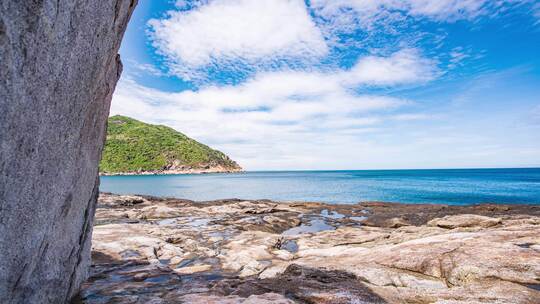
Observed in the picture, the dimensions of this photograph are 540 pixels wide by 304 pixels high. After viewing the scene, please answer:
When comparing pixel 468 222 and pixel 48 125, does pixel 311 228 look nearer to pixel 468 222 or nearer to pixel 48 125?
pixel 468 222

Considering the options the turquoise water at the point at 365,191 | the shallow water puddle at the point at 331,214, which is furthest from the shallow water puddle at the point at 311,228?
the turquoise water at the point at 365,191

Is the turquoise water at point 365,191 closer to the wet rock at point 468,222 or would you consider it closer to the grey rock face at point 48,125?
the wet rock at point 468,222

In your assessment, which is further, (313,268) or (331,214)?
(331,214)

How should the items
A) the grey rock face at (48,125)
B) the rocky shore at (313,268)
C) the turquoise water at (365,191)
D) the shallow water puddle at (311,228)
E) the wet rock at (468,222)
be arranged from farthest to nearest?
the turquoise water at (365,191) < the shallow water puddle at (311,228) < the wet rock at (468,222) < the rocky shore at (313,268) < the grey rock face at (48,125)

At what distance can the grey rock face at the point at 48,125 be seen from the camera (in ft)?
13.1

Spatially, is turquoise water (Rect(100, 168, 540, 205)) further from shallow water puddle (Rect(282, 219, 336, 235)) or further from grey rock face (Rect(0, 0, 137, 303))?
grey rock face (Rect(0, 0, 137, 303))

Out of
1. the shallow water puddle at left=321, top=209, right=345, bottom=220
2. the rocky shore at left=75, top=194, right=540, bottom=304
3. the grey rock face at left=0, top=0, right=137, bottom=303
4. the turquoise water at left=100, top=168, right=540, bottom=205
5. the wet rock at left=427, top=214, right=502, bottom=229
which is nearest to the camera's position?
the grey rock face at left=0, top=0, right=137, bottom=303

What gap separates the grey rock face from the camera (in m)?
3.99

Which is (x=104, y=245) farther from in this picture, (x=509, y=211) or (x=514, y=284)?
(x=509, y=211)

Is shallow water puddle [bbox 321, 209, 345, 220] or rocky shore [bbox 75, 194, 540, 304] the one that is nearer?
rocky shore [bbox 75, 194, 540, 304]

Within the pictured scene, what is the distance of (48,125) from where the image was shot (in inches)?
192

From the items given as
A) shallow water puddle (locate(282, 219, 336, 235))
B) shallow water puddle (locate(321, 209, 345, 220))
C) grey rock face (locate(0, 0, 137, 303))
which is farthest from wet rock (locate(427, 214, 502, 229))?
grey rock face (locate(0, 0, 137, 303))

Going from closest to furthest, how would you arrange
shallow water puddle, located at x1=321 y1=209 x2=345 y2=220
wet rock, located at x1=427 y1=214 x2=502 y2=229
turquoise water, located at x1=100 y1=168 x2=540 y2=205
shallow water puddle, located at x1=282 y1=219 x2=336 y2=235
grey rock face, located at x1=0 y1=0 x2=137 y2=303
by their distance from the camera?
grey rock face, located at x1=0 y1=0 x2=137 y2=303
wet rock, located at x1=427 y1=214 x2=502 y2=229
shallow water puddle, located at x1=282 y1=219 x2=336 y2=235
shallow water puddle, located at x1=321 y1=209 x2=345 y2=220
turquoise water, located at x1=100 y1=168 x2=540 y2=205

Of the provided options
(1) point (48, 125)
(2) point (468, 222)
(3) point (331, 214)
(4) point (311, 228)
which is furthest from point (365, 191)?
(1) point (48, 125)
